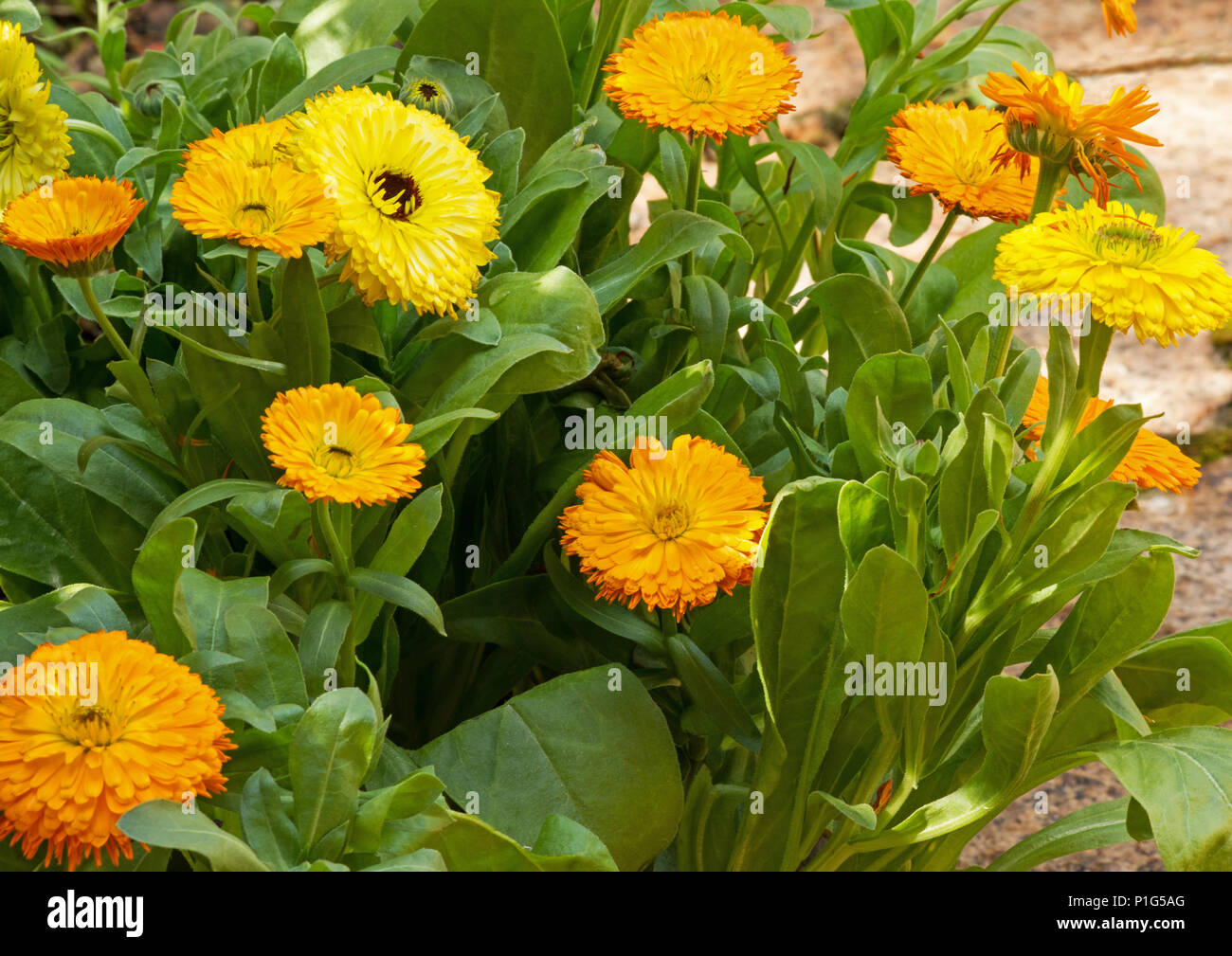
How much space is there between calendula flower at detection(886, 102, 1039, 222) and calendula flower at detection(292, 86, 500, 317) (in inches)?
13.4

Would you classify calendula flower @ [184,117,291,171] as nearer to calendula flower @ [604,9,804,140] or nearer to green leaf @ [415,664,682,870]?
calendula flower @ [604,9,804,140]

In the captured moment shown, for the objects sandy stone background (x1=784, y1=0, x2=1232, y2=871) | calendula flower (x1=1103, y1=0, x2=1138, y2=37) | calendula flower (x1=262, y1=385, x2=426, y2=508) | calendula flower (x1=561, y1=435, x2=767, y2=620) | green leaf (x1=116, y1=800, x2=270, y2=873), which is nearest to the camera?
green leaf (x1=116, y1=800, x2=270, y2=873)

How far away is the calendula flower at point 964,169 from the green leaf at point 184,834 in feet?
2.08

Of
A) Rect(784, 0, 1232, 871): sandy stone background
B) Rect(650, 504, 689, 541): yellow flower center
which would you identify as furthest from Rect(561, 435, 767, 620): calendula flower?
Rect(784, 0, 1232, 871): sandy stone background

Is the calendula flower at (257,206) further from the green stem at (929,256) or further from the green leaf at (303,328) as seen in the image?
the green stem at (929,256)

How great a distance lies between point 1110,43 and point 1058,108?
7.03ft

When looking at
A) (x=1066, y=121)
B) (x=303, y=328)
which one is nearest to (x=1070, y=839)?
(x=1066, y=121)

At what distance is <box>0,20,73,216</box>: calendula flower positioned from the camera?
2.36 feet

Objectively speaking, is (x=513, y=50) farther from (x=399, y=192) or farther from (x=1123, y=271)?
(x=1123, y=271)

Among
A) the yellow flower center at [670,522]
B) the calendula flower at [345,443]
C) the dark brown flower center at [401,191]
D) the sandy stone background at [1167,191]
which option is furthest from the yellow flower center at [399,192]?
the sandy stone background at [1167,191]

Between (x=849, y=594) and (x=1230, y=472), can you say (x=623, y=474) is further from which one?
(x=1230, y=472)

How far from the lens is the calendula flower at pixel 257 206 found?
24.1 inches

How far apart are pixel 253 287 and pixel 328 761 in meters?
0.28

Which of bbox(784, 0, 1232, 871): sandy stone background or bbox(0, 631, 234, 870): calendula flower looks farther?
bbox(784, 0, 1232, 871): sandy stone background
